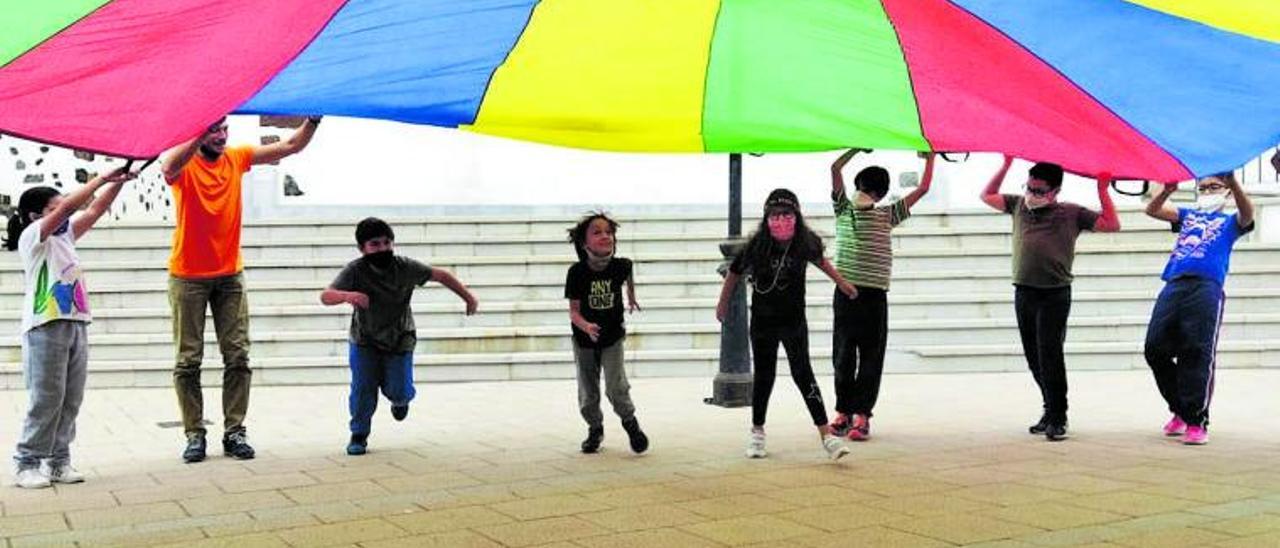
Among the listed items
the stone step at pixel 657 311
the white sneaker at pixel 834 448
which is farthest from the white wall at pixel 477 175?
the white sneaker at pixel 834 448

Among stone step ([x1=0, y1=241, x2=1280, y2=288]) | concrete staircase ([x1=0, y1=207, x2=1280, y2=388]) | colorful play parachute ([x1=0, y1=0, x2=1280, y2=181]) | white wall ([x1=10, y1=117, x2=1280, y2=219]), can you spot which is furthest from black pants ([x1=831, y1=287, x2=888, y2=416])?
white wall ([x1=10, y1=117, x2=1280, y2=219])

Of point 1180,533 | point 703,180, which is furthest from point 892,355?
point 1180,533

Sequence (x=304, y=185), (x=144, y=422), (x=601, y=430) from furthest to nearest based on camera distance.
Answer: (x=304, y=185)
(x=144, y=422)
(x=601, y=430)

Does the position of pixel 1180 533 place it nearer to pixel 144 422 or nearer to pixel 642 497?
pixel 642 497

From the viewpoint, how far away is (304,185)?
14.2 metres

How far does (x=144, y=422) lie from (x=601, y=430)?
11.1 feet

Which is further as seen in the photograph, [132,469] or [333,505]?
[132,469]

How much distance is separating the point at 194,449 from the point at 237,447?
22 centimetres

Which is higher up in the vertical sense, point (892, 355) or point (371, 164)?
point (371, 164)

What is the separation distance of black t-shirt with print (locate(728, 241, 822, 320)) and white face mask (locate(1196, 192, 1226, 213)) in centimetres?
225

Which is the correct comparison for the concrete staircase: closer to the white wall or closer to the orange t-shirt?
the white wall

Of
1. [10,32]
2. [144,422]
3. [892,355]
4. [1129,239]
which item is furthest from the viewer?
[1129,239]

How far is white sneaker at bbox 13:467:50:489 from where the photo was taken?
5848 millimetres

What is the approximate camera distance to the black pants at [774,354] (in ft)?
21.4
